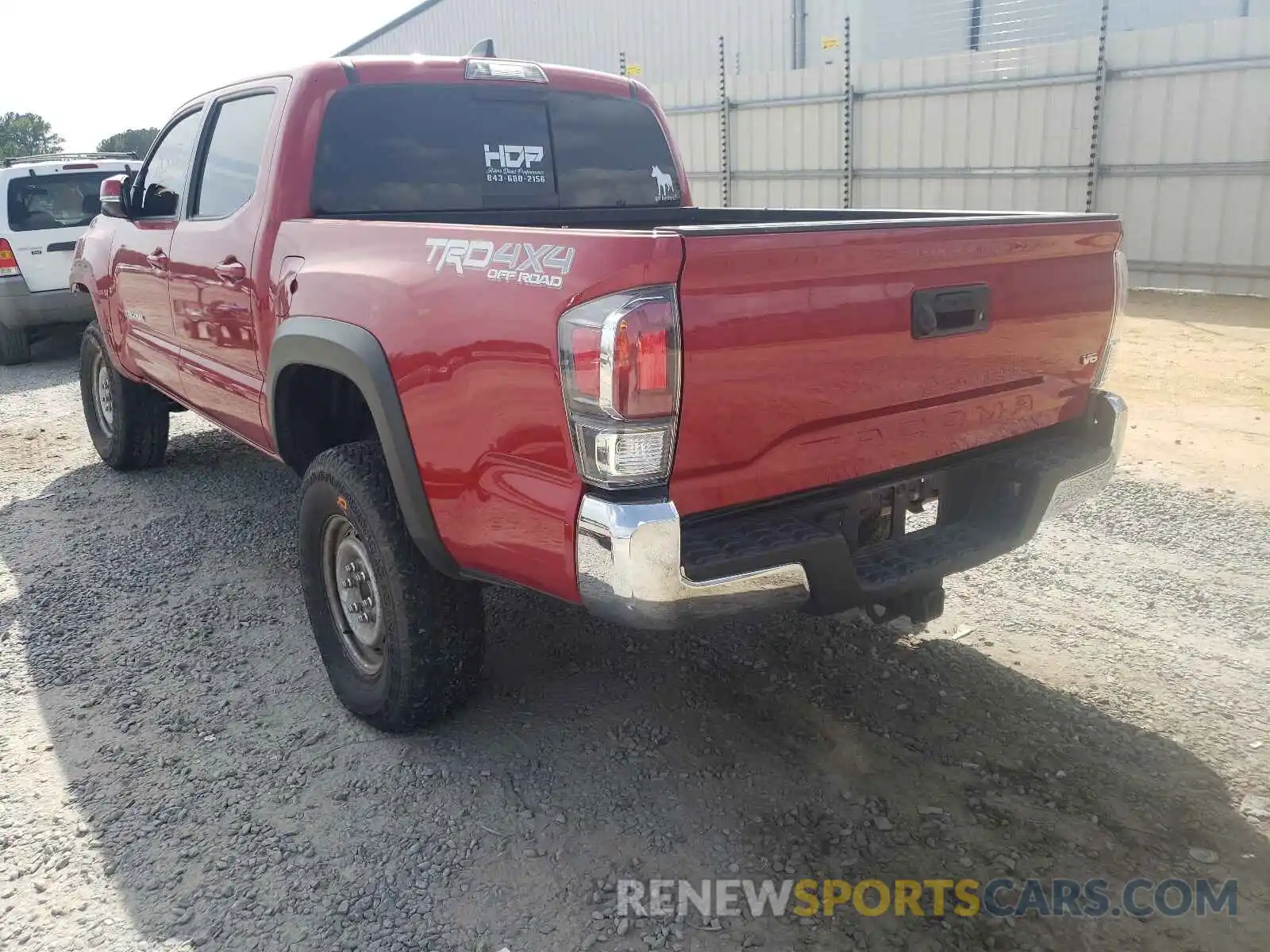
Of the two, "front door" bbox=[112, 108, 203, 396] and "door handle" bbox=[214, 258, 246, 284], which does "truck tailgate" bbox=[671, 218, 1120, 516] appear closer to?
"door handle" bbox=[214, 258, 246, 284]

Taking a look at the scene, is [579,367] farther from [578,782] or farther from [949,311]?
[578,782]

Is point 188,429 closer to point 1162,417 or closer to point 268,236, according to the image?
point 268,236

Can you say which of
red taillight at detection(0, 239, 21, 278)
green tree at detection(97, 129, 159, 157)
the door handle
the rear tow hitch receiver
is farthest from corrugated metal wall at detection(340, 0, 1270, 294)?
green tree at detection(97, 129, 159, 157)

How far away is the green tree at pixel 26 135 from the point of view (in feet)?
122

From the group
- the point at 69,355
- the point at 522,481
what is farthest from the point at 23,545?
the point at 69,355

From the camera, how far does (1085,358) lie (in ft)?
10.8

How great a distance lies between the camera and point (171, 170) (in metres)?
4.86

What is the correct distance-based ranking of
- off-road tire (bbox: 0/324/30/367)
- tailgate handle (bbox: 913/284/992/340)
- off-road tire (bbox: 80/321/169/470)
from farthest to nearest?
1. off-road tire (bbox: 0/324/30/367)
2. off-road tire (bbox: 80/321/169/470)
3. tailgate handle (bbox: 913/284/992/340)

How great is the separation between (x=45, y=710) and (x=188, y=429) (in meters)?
4.15

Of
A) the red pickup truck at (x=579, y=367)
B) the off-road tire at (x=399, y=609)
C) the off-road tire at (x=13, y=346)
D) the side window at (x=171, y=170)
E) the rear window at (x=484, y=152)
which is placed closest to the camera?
the red pickup truck at (x=579, y=367)

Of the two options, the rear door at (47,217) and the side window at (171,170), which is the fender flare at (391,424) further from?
the rear door at (47,217)

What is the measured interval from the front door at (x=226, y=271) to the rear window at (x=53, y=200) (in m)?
6.40

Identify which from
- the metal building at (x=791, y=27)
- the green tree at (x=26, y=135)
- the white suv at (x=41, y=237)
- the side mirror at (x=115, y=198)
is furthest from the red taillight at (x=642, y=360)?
the green tree at (x=26, y=135)

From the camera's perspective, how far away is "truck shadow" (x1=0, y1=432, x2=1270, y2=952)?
2.54 metres
